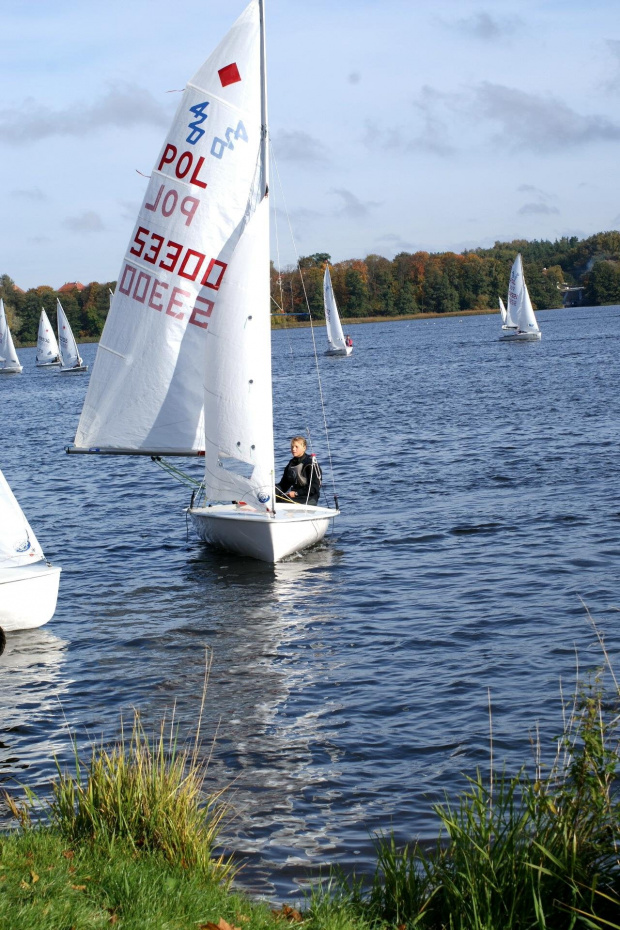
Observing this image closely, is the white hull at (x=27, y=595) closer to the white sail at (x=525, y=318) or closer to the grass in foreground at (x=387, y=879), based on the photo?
the grass in foreground at (x=387, y=879)

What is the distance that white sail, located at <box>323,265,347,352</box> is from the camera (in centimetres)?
7536

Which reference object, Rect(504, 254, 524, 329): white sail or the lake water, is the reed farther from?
Rect(504, 254, 524, 329): white sail

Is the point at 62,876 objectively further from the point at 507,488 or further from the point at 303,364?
the point at 303,364

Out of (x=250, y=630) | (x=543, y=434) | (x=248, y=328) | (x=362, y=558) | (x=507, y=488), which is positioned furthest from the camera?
(x=543, y=434)

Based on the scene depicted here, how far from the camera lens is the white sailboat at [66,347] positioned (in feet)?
258

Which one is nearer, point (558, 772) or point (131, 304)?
point (558, 772)

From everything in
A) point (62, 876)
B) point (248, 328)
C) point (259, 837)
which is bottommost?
point (259, 837)

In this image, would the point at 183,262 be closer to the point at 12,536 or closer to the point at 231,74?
the point at 231,74

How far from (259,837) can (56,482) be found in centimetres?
2125

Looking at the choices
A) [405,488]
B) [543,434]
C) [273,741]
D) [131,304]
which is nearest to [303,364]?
[543,434]

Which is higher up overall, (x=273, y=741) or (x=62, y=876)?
(x=62, y=876)

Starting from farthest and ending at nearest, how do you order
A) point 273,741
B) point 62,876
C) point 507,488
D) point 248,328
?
point 507,488, point 248,328, point 273,741, point 62,876

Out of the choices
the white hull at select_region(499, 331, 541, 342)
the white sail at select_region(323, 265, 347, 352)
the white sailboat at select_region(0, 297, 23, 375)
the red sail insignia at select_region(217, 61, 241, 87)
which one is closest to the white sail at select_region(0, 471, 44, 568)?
the red sail insignia at select_region(217, 61, 241, 87)

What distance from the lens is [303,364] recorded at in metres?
84.3
